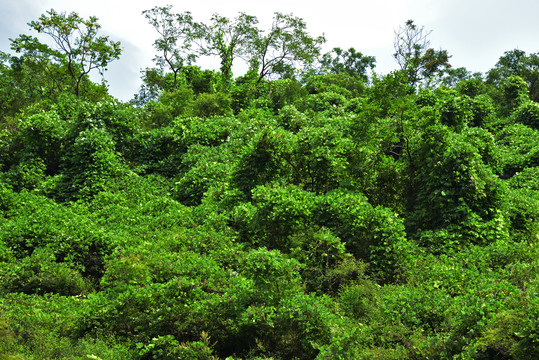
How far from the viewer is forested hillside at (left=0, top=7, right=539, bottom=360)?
4.87 m

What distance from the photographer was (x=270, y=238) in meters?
7.75

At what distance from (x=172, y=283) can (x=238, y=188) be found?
434 centimetres

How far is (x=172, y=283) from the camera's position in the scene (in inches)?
215

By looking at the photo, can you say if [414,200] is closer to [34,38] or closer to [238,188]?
[238,188]

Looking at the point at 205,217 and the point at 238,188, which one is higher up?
the point at 238,188

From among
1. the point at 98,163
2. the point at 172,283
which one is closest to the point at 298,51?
the point at 98,163

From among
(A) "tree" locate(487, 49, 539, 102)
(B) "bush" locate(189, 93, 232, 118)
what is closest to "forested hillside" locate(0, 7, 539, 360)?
(B) "bush" locate(189, 93, 232, 118)

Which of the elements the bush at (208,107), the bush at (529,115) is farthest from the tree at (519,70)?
the bush at (208,107)

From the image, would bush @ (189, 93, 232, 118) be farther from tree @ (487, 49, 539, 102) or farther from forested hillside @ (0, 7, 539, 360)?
tree @ (487, 49, 539, 102)

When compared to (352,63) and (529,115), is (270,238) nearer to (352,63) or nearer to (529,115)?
(529,115)

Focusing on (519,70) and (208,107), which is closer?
(208,107)

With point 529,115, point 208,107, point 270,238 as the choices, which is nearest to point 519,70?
point 529,115

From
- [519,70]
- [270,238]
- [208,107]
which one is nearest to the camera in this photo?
[270,238]

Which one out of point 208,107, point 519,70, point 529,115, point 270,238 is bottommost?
point 270,238
